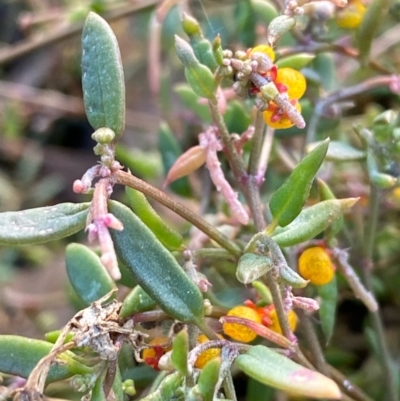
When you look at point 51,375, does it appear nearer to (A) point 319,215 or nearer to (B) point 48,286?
(A) point 319,215

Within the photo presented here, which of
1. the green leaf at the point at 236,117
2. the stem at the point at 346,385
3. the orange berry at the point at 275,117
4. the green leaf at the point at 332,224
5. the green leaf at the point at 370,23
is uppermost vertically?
the green leaf at the point at 370,23

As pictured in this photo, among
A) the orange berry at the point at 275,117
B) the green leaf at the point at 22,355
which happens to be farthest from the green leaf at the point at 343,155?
the green leaf at the point at 22,355

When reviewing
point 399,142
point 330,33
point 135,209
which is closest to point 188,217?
point 135,209

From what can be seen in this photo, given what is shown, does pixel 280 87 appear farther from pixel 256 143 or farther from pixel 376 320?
pixel 376 320

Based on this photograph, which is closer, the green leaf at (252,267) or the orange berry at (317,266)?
the green leaf at (252,267)

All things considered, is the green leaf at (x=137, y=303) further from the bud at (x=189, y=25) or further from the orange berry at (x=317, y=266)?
the bud at (x=189, y=25)

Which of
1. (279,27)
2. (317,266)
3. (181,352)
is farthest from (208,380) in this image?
(279,27)
